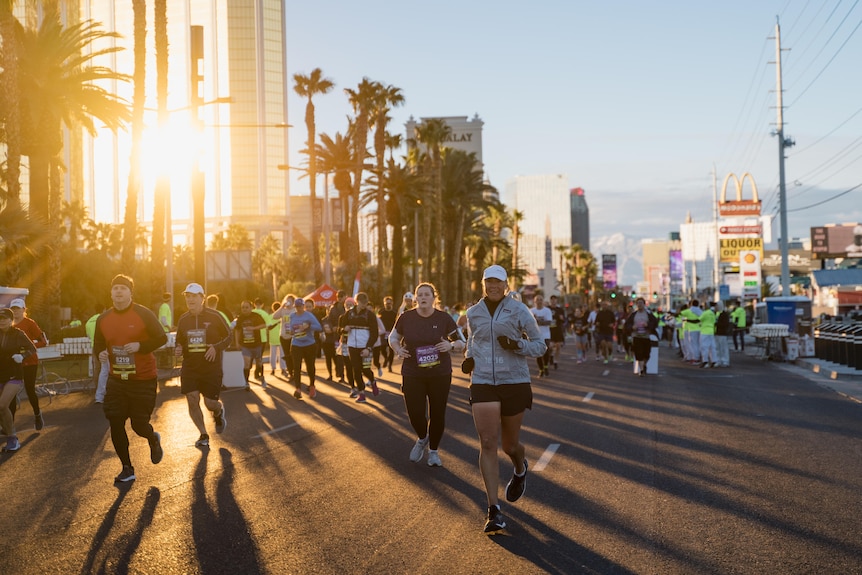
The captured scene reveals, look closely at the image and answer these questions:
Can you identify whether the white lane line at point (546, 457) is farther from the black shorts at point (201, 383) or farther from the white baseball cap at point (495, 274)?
the black shorts at point (201, 383)

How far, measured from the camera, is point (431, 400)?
33.8 feet

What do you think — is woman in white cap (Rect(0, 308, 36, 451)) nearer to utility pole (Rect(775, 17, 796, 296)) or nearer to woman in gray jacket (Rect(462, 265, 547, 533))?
woman in gray jacket (Rect(462, 265, 547, 533))

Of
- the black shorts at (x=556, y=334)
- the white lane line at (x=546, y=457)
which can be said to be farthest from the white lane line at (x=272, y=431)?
the black shorts at (x=556, y=334)

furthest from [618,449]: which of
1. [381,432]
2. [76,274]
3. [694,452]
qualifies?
[76,274]

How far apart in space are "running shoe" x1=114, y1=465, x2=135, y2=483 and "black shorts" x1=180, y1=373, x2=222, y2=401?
2.21 m

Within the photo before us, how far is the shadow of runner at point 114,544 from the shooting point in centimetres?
627

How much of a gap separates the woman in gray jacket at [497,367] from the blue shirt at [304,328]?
Answer: 10149 millimetres

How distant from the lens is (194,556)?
255 inches

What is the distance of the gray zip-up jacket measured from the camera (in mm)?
7375

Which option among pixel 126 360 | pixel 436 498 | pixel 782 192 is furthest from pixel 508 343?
pixel 782 192

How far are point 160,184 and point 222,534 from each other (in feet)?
89.4

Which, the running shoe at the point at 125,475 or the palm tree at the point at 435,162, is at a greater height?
the palm tree at the point at 435,162

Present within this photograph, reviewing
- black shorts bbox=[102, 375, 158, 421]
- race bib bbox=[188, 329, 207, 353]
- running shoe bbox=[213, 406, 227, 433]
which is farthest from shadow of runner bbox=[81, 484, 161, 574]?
running shoe bbox=[213, 406, 227, 433]

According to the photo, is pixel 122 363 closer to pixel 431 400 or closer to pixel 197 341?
pixel 197 341
